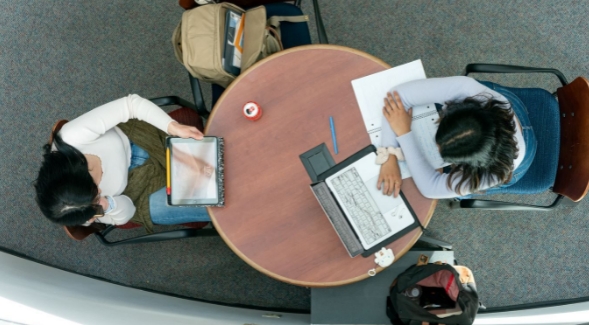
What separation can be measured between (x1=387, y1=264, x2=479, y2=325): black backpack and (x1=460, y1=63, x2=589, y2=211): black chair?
31 centimetres

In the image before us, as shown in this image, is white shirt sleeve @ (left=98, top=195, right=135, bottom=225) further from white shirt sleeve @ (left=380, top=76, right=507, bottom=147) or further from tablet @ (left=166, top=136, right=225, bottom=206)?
white shirt sleeve @ (left=380, top=76, right=507, bottom=147)

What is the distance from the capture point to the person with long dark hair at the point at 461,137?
46.0 inches

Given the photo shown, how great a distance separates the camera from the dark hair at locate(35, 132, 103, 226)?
119 cm

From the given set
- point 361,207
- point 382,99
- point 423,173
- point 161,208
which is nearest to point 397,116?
point 382,99

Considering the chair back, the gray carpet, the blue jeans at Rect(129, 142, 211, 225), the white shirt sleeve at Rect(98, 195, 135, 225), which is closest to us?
the chair back

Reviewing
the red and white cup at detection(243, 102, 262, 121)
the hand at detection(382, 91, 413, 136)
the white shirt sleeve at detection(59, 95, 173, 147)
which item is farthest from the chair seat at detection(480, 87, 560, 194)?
the white shirt sleeve at detection(59, 95, 173, 147)

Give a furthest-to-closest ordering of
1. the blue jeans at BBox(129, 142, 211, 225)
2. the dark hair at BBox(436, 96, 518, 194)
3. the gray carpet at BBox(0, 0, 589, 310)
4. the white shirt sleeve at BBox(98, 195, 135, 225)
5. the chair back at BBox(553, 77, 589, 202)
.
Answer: the gray carpet at BBox(0, 0, 589, 310) → the blue jeans at BBox(129, 142, 211, 225) → the white shirt sleeve at BBox(98, 195, 135, 225) → the chair back at BBox(553, 77, 589, 202) → the dark hair at BBox(436, 96, 518, 194)

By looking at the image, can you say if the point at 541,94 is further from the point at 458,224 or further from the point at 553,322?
the point at 553,322

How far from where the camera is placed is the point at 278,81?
4.60ft

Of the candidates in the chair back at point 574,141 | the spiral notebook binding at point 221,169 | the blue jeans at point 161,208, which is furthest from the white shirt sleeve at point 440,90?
the blue jeans at point 161,208

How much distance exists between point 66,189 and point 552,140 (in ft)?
5.46

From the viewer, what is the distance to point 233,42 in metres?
1.50

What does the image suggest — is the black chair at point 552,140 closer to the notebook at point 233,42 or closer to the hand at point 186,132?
the notebook at point 233,42

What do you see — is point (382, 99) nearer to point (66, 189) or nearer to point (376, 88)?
point (376, 88)
